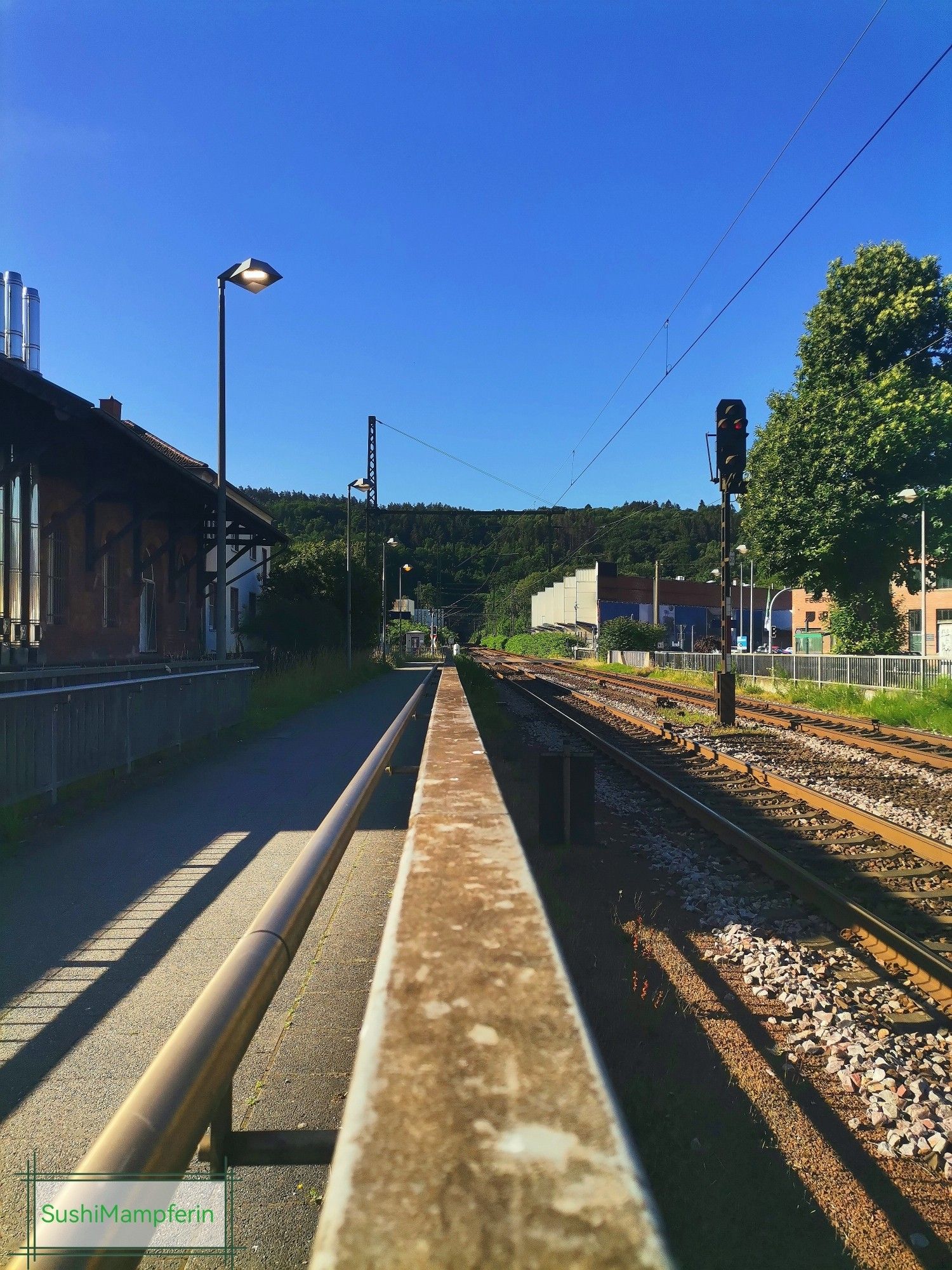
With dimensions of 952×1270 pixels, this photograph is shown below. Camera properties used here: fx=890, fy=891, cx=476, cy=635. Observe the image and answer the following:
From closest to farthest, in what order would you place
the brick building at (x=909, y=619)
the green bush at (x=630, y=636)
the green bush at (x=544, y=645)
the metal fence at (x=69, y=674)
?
the metal fence at (x=69, y=674), the brick building at (x=909, y=619), the green bush at (x=630, y=636), the green bush at (x=544, y=645)

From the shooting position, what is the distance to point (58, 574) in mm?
18750

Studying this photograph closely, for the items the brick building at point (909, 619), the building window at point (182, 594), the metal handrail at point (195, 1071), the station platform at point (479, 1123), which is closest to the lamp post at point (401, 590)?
the building window at point (182, 594)

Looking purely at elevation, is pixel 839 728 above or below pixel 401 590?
below

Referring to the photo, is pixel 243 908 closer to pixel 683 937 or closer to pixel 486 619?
pixel 683 937

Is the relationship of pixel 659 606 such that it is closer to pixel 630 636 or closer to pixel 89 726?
pixel 630 636

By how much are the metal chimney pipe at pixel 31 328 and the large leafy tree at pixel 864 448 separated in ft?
79.2

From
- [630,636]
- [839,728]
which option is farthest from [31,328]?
[630,636]

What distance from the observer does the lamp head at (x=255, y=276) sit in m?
14.9

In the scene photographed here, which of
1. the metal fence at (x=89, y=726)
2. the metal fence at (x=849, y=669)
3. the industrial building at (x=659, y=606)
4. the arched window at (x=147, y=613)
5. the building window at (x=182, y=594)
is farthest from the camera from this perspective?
the industrial building at (x=659, y=606)

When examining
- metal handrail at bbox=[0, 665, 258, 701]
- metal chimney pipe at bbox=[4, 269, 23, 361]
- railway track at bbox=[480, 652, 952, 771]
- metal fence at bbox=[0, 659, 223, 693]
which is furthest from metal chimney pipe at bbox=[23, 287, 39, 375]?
railway track at bbox=[480, 652, 952, 771]

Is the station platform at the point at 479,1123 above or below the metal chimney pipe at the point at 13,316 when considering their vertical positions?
below

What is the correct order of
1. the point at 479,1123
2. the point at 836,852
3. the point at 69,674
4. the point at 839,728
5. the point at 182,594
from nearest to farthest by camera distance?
the point at 479,1123 < the point at 836,852 < the point at 69,674 < the point at 839,728 < the point at 182,594

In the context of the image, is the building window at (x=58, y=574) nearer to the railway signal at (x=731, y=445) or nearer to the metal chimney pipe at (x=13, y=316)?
the metal chimney pipe at (x=13, y=316)

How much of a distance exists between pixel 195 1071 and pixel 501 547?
91.3 meters
